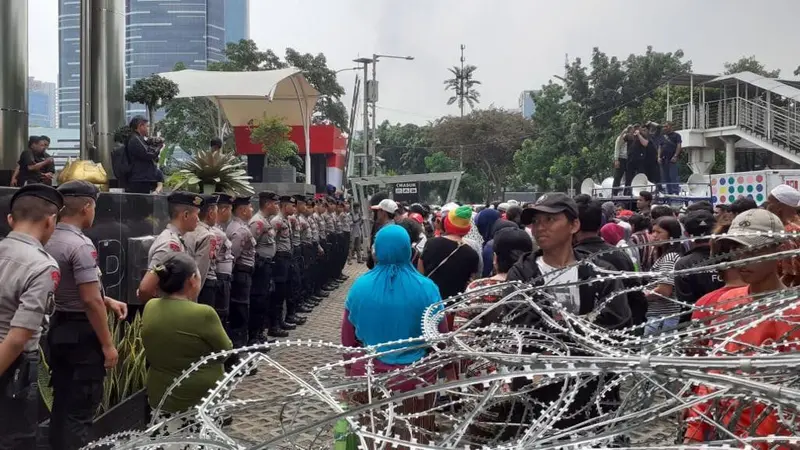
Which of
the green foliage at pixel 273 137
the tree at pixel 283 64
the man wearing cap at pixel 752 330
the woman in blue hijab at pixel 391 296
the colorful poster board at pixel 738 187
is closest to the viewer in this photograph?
the man wearing cap at pixel 752 330

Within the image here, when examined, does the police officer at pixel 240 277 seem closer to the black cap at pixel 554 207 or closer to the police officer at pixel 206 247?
the police officer at pixel 206 247

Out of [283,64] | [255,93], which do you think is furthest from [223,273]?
[283,64]

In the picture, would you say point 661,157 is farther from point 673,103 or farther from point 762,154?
point 673,103

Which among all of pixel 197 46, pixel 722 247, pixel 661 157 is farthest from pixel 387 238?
pixel 197 46

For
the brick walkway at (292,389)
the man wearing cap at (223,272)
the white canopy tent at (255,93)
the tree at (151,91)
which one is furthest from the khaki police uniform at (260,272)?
the white canopy tent at (255,93)

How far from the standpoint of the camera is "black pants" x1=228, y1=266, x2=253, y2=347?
8.27 metres

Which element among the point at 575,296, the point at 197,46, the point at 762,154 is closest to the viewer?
the point at 575,296

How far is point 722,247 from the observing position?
12.2 feet

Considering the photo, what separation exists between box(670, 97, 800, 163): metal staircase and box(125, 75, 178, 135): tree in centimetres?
2045

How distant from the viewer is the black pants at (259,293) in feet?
30.8

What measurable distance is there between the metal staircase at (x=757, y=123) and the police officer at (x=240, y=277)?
2235cm

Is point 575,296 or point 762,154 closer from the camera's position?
point 575,296

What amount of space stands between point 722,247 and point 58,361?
367 cm

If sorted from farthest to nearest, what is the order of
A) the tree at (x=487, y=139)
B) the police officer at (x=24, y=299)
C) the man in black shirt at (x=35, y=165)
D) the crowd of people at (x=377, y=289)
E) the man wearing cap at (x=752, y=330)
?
the tree at (x=487, y=139), the man in black shirt at (x=35, y=165), the police officer at (x=24, y=299), the crowd of people at (x=377, y=289), the man wearing cap at (x=752, y=330)
